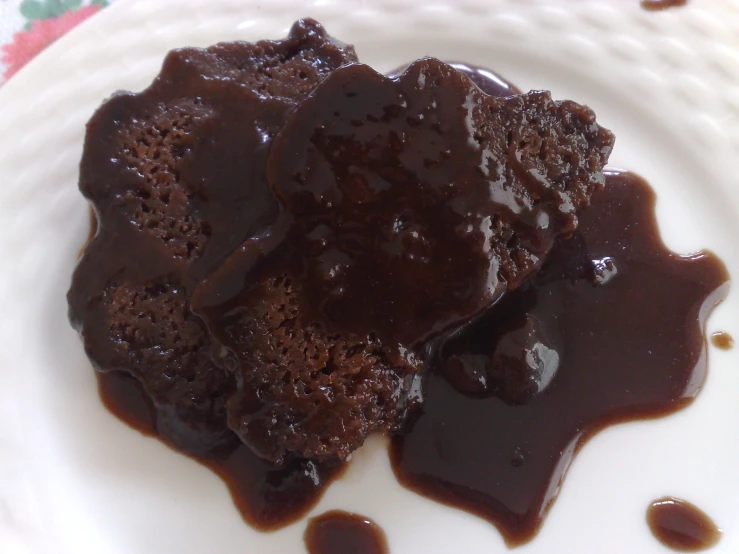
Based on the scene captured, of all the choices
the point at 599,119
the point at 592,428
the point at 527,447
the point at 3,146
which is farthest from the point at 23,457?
the point at 599,119

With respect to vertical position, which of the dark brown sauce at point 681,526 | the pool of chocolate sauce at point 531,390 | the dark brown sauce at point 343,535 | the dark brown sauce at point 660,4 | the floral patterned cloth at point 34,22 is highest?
the dark brown sauce at point 660,4

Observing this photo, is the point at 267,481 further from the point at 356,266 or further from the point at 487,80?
the point at 487,80

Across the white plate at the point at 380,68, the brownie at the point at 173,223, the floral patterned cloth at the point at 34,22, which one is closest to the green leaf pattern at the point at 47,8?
the floral patterned cloth at the point at 34,22

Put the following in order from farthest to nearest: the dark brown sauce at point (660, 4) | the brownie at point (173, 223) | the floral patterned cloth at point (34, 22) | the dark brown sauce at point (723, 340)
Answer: the floral patterned cloth at point (34, 22), the dark brown sauce at point (660, 4), the dark brown sauce at point (723, 340), the brownie at point (173, 223)

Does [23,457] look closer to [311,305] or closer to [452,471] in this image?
[311,305]

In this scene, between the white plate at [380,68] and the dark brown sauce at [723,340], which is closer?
the white plate at [380,68]

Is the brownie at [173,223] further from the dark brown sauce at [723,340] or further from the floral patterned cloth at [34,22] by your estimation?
the dark brown sauce at [723,340]
